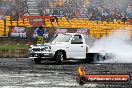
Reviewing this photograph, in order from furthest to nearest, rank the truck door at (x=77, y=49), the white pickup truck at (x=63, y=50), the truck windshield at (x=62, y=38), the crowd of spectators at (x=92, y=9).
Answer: the crowd of spectators at (x=92, y=9)
the truck windshield at (x=62, y=38)
the truck door at (x=77, y=49)
the white pickup truck at (x=63, y=50)

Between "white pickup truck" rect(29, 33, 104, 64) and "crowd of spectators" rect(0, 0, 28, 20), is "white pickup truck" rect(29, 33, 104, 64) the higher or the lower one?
the lower one

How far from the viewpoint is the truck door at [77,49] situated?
22.7 meters

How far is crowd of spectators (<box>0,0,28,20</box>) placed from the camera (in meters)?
40.9

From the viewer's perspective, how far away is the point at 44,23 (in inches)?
1494

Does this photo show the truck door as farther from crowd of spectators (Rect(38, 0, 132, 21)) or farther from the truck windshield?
crowd of spectators (Rect(38, 0, 132, 21))

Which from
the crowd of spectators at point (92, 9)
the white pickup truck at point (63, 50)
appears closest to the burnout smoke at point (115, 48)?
the white pickup truck at point (63, 50)

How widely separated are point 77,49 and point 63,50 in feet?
2.60

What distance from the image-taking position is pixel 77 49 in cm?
2286

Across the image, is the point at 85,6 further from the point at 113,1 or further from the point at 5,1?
the point at 5,1

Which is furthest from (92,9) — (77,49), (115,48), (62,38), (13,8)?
(77,49)

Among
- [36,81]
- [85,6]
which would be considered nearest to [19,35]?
[85,6]

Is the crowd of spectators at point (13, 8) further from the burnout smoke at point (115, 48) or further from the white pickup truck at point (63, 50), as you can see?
the white pickup truck at point (63, 50)

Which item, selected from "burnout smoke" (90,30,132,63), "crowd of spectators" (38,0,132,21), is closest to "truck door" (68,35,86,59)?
"burnout smoke" (90,30,132,63)

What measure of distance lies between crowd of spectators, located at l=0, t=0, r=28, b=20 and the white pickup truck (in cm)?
1756
